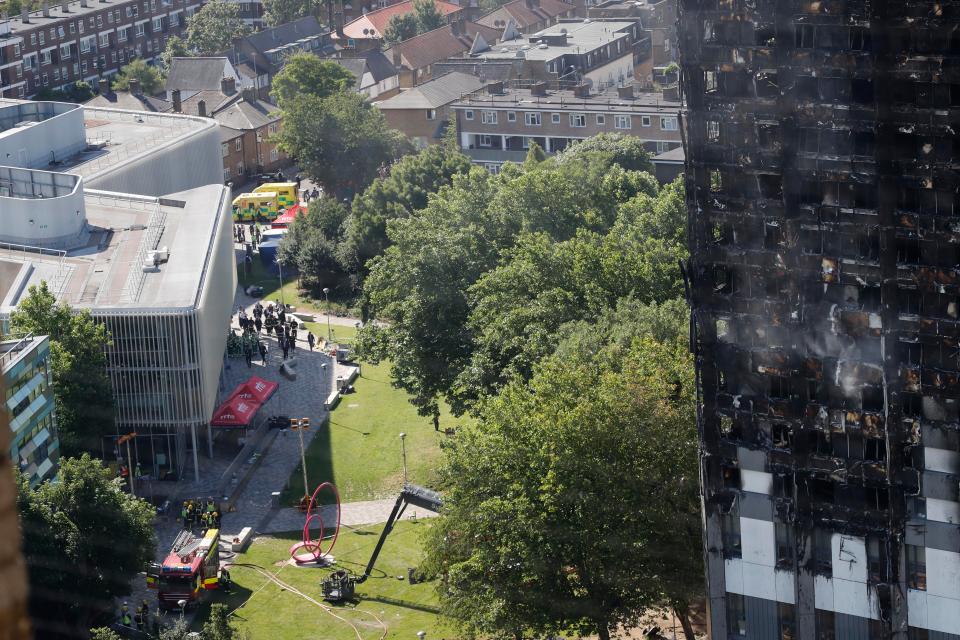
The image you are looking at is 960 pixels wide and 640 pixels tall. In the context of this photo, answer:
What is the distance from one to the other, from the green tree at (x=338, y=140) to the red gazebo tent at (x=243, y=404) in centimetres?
3518

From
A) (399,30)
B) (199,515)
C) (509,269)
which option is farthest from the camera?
(399,30)

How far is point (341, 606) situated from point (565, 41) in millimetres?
73978

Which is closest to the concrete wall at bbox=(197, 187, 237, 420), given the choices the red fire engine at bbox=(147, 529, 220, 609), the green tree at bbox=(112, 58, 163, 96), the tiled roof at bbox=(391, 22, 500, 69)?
the red fire engine at bbox=(147, 529, 220, 609)

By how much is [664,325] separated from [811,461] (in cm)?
1528

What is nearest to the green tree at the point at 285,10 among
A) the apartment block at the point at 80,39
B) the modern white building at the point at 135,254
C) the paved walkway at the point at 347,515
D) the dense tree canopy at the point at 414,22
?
the apartment block at the point at 80,39

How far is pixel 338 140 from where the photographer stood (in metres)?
91.6

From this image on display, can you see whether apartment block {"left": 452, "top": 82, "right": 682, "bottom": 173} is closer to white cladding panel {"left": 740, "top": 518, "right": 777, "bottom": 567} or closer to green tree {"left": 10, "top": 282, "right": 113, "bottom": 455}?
green tree {"left": 10, "top": 282, "right": 113, "bottom": 455}

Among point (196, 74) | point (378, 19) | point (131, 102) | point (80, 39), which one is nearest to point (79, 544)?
point (131, 102)

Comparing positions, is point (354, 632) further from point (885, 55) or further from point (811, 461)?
point (885, 55)

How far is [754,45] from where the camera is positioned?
28.4 meters

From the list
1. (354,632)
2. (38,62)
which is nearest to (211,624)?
(354,632)

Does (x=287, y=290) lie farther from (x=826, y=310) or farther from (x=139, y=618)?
(x=826, y=310)

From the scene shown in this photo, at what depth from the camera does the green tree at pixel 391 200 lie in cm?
7781

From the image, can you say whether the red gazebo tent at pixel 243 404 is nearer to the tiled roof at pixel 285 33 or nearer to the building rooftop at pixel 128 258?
the building rooftop at pixel 128 258
